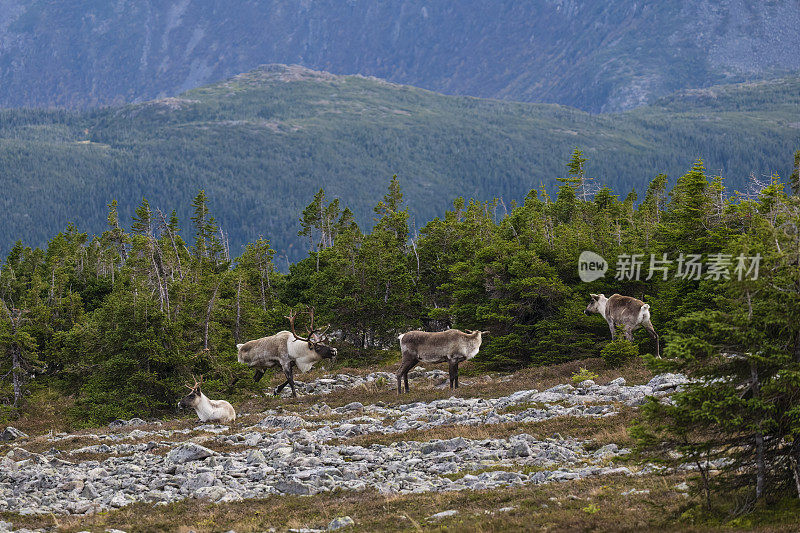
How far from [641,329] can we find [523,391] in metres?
10.6

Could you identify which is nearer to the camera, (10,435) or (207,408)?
(207,408)

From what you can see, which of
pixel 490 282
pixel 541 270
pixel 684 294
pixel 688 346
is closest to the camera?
pixel 688 346

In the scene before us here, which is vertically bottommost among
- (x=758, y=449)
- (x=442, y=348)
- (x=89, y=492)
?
(x=89, y=492)

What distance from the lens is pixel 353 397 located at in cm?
3153

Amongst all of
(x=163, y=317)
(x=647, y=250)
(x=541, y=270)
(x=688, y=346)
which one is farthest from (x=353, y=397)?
(x=688, y=346)

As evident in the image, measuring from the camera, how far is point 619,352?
31422 mm

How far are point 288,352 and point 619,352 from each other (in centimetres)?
1431

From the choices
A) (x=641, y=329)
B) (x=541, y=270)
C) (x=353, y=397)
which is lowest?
(x=353, y=397)

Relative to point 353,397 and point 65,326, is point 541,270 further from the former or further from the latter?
point 65,326

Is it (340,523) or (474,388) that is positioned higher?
(474,388)

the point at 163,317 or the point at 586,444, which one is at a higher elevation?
the point at 163,317

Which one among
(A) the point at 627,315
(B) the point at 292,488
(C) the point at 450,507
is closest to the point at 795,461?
(C) the point at 450,507

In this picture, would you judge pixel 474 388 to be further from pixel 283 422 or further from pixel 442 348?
pixel 283 422

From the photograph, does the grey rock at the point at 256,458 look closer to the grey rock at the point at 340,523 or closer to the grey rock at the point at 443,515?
the grey rock at the point at 340,523
